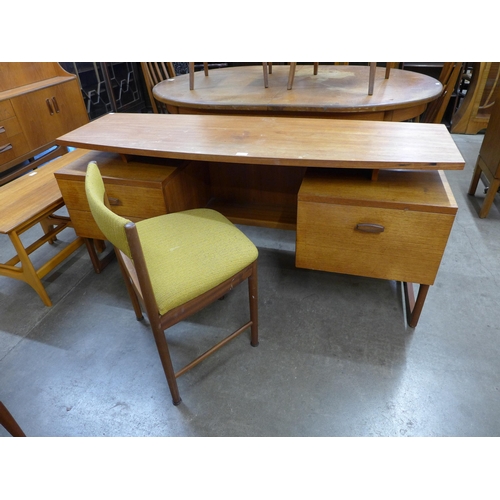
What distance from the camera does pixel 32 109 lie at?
2.84m

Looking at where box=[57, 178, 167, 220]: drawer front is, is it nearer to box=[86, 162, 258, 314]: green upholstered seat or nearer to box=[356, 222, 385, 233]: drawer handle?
box=[86, 162, 258, 314]: green upholstered seat

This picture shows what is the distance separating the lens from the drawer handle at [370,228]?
1.20 metres

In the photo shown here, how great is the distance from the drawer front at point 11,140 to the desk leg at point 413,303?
2.95 meters

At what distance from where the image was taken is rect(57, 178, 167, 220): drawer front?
1.45m

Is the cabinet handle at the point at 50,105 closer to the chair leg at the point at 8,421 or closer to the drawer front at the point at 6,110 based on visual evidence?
the drawer front at the point at 6,110

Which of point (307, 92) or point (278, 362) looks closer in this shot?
point (278, 362)

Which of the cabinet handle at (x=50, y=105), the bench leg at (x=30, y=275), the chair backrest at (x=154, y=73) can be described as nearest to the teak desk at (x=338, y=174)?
the bench leg at (x=30, y=275)

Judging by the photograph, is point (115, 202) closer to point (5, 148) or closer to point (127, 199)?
point (127, 199)

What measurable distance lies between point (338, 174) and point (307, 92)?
886 millimetres

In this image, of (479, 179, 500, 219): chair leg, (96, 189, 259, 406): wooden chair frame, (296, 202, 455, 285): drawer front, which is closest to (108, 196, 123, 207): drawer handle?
(96, 189, 259, 406): wooden chair frame

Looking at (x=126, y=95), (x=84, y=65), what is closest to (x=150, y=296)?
(x=84, y=65)

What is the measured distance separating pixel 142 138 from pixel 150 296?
743mm

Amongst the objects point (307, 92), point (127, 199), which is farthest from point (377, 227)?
point (307, 92)

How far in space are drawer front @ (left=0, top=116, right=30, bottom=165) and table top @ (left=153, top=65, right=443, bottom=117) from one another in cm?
127
